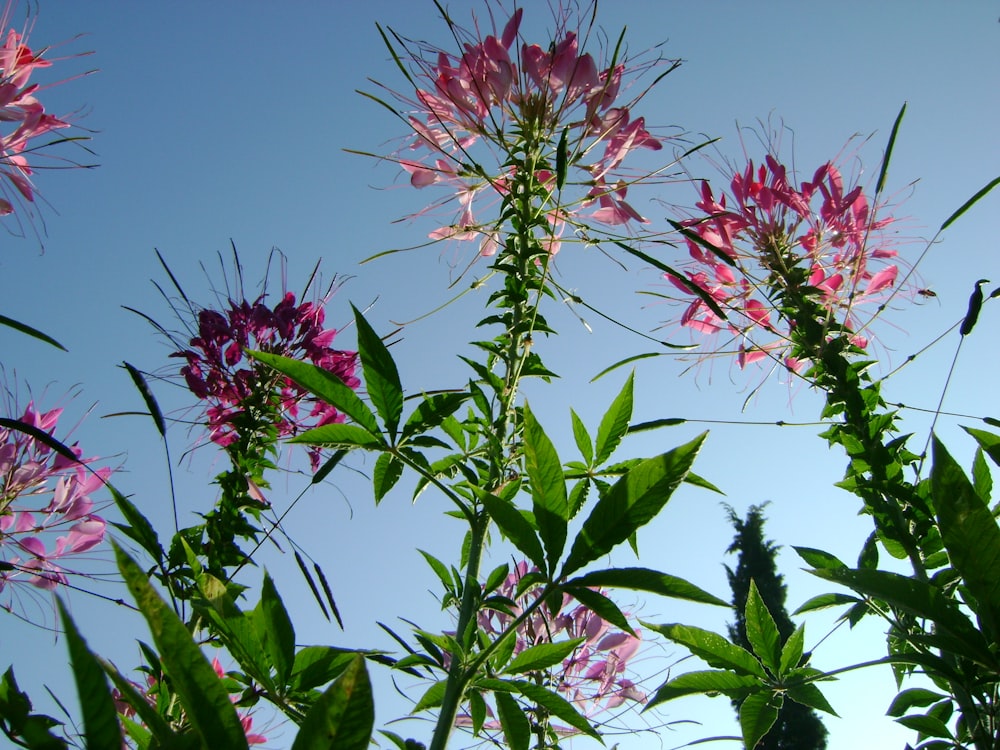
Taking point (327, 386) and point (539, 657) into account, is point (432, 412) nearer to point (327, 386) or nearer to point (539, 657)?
point (327, 386)

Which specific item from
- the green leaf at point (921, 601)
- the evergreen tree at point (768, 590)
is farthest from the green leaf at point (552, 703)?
the evergreen tree at point (768, 590)

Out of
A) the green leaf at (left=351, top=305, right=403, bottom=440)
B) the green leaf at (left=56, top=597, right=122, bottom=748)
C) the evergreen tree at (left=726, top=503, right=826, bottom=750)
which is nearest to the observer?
the green leaf at (left=56, top=597, right=122, bottom=748)

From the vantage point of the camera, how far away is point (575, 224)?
1422mm

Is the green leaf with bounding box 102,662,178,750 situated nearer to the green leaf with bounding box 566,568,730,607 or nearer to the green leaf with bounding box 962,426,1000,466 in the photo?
the green leaf with bounding box 566,568,730,607

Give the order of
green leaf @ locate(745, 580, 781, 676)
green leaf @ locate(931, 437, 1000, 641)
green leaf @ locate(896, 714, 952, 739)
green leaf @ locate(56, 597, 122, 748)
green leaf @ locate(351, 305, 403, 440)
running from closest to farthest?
1. green leaf @ locate(56, 597, 122, 748)
2. green leaf @ locate(931, 437, 1000, 641)
3. green leaf @ locate(351, 305, 403, 440)
4. green leaf @ locate(745, 580, 781, 676)
5. green leaf @ locate(896, 714, 952, 739)

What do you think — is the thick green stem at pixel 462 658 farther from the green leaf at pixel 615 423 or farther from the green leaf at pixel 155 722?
the green leaf at pixel 155 722

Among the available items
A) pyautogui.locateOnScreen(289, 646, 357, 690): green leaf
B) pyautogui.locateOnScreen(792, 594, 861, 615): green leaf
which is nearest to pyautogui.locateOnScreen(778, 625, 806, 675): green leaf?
pyautogui.locateOnScreen(792, 594, 861, 615): green leaf

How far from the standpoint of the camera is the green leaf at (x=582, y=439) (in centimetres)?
102

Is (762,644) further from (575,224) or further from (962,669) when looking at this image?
(575,224)

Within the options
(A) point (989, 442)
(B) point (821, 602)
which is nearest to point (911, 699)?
(B) point (821, 602)

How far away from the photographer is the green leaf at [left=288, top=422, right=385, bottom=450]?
876mm

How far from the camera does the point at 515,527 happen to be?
25.1 inches

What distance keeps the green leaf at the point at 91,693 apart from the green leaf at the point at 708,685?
26.5 inches

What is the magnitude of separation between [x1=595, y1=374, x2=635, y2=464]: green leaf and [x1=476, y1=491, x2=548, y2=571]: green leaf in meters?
0.31
